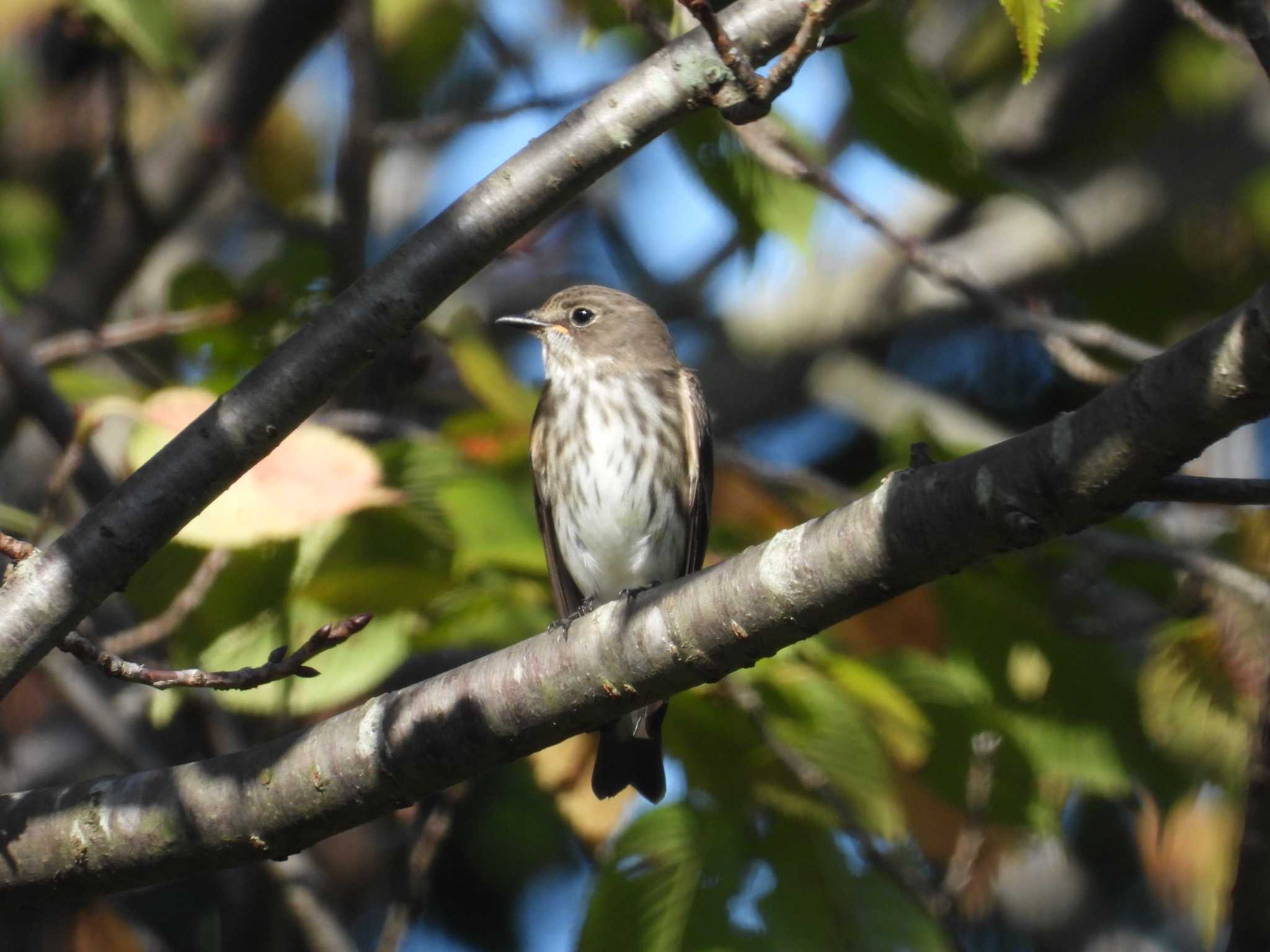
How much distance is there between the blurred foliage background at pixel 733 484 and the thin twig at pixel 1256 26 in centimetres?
24

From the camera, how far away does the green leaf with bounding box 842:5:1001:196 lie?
9.95 ft

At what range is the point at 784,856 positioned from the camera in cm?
300

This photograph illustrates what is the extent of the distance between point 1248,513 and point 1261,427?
264 cm

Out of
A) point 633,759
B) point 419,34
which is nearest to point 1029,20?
point 633,759

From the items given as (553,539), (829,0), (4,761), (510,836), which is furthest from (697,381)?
(829,0)

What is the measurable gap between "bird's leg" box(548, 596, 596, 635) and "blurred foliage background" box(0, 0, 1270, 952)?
0.28 feet

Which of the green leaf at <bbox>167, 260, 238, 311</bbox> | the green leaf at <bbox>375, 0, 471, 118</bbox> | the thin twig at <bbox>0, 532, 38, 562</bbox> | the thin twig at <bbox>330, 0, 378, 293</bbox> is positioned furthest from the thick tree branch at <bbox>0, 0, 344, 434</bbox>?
the thin twig at <bbox>0, 532, 38, 562</bbox>

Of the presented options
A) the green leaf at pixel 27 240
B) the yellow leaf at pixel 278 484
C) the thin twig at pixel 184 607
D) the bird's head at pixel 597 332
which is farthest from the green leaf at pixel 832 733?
the green leaf at pixel 27 240

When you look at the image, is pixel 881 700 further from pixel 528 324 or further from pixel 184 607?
pixel 528 324

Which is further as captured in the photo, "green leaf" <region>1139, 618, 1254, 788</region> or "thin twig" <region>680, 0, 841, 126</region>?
"green leaf" <region>1139, 618, 1254, 788</region>

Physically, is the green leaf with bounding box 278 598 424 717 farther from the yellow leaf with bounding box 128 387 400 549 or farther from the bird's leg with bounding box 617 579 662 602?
the bird's leg with bounding box 617 579 662 602

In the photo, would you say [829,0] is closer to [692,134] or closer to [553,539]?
[692,134]

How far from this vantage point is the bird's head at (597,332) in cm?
470

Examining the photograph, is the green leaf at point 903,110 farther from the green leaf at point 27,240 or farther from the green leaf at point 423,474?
the green leaf at point 27,240
